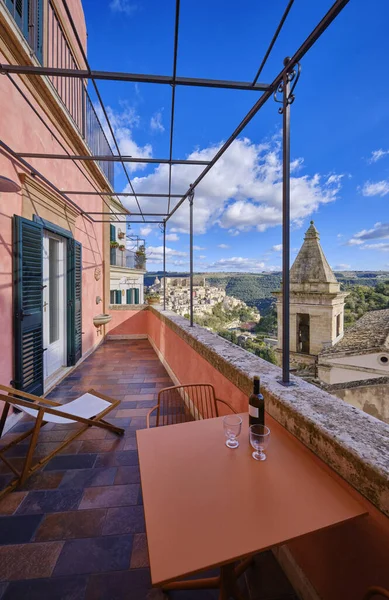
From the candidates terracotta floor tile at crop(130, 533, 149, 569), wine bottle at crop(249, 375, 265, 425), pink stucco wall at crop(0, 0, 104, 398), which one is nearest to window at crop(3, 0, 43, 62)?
pink stucco wall at crop(0, 0, 104, 398)

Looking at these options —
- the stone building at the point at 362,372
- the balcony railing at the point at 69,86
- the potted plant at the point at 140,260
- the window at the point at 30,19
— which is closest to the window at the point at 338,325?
the stone building at the point at 362,372

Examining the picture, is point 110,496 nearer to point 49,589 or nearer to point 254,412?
point 49,589

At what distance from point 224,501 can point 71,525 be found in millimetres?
1300

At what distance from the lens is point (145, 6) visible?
201 centimetres

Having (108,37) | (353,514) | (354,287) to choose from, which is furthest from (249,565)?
(354,287)

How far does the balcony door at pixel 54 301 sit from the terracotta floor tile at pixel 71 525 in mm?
2660

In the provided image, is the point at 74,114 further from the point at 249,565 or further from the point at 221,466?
the point at 249,565

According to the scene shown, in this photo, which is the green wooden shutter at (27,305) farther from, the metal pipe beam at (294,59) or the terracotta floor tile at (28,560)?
the metal pipe beam at (294,59)

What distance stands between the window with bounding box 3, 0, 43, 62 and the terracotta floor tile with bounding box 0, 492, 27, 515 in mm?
4459

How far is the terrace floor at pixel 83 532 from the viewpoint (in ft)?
4.13

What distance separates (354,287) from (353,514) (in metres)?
13.1

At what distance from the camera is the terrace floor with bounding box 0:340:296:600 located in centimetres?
126

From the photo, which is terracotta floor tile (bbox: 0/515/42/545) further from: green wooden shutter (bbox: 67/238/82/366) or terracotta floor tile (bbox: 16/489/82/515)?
green wooden shutter (bbox: 67/238/82/366)

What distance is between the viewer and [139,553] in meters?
1.43
